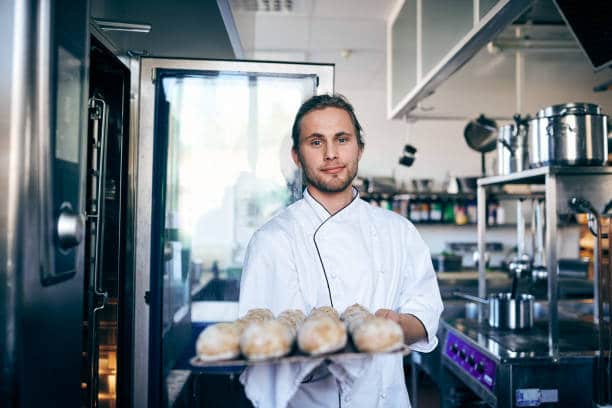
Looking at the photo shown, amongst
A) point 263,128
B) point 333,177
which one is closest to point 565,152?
point 333,177

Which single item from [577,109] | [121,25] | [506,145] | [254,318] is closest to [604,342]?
[577,109]

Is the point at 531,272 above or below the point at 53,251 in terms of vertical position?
below

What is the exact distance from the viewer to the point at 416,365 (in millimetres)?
3133

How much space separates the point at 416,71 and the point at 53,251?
2.62 metres

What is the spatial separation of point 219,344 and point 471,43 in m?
1.94

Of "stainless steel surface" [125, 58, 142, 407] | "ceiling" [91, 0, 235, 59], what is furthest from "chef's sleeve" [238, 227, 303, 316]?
"ceiling" [91, 0, 235, 59]

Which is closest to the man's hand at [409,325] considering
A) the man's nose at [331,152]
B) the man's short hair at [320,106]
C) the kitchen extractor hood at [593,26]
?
the man's nose at [331,152]

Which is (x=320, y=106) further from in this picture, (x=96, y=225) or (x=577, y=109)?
(x=577, y=109)

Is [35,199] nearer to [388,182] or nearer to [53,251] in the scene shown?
[53,251]

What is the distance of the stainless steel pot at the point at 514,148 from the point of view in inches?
94.5

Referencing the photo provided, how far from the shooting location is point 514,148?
2416 mm

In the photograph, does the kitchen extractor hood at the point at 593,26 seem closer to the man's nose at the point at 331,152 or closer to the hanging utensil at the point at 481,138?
the man's nose at the point at 331,152

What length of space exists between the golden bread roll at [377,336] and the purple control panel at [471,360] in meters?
1.22

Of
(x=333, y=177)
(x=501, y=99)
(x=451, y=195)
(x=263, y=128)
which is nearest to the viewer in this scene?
(x=333, y=177)
